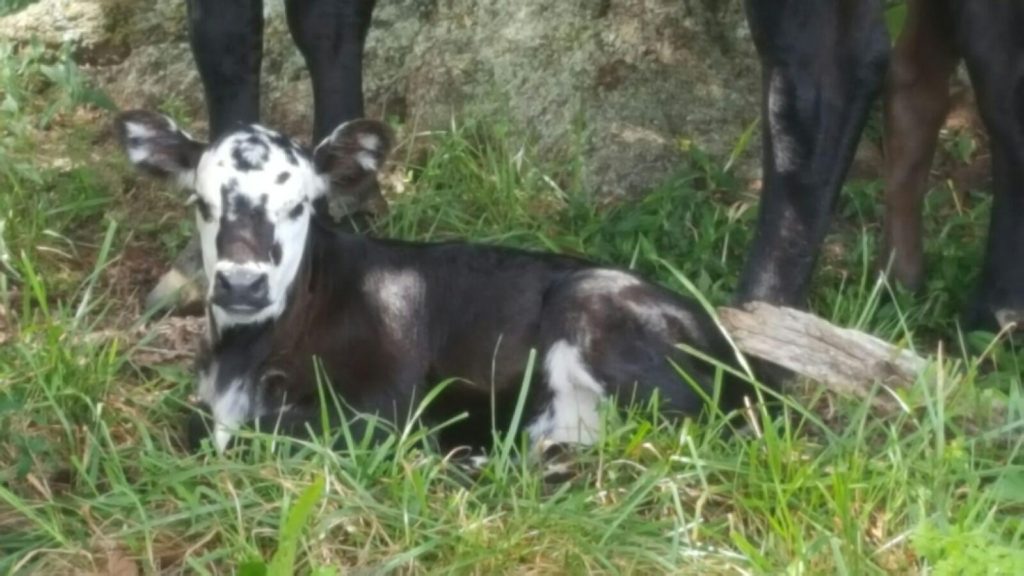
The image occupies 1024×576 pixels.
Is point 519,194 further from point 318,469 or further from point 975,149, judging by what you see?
point 318,469

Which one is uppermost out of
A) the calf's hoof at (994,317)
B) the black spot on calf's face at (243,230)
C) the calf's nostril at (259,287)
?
the black spot on calf's face at (243,230)

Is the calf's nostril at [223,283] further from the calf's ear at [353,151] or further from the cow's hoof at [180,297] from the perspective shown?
the cow's hoof at [180,297]

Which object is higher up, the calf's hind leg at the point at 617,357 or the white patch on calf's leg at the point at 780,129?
the white patch on calf's leg at the point at 780,129

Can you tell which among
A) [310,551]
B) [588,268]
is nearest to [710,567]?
[310,551]

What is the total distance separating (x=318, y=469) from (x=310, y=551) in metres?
0.31

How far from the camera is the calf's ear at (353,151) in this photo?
5113 millimetres

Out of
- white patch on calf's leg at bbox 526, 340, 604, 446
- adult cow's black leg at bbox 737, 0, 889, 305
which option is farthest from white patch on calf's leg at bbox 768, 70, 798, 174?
white patch on calf's leg at bbox 526, 340, 604, 446

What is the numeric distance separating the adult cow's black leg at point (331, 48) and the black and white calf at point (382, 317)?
827mm

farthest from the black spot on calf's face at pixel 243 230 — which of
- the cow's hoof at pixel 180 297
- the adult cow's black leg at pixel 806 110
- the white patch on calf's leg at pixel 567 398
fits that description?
the adult cow's black leg at pixel 806 110

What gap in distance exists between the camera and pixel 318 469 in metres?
4.46

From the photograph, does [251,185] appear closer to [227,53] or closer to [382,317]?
[382,317]

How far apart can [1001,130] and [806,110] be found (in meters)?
0.58

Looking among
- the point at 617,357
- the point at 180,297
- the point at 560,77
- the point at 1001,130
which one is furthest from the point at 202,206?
the point at 560,77

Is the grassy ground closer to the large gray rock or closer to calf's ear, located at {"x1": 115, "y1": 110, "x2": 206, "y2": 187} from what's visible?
calf's ear, located at {"x1": 115, "y1": 110, "x2": 206, "y2": 187}
